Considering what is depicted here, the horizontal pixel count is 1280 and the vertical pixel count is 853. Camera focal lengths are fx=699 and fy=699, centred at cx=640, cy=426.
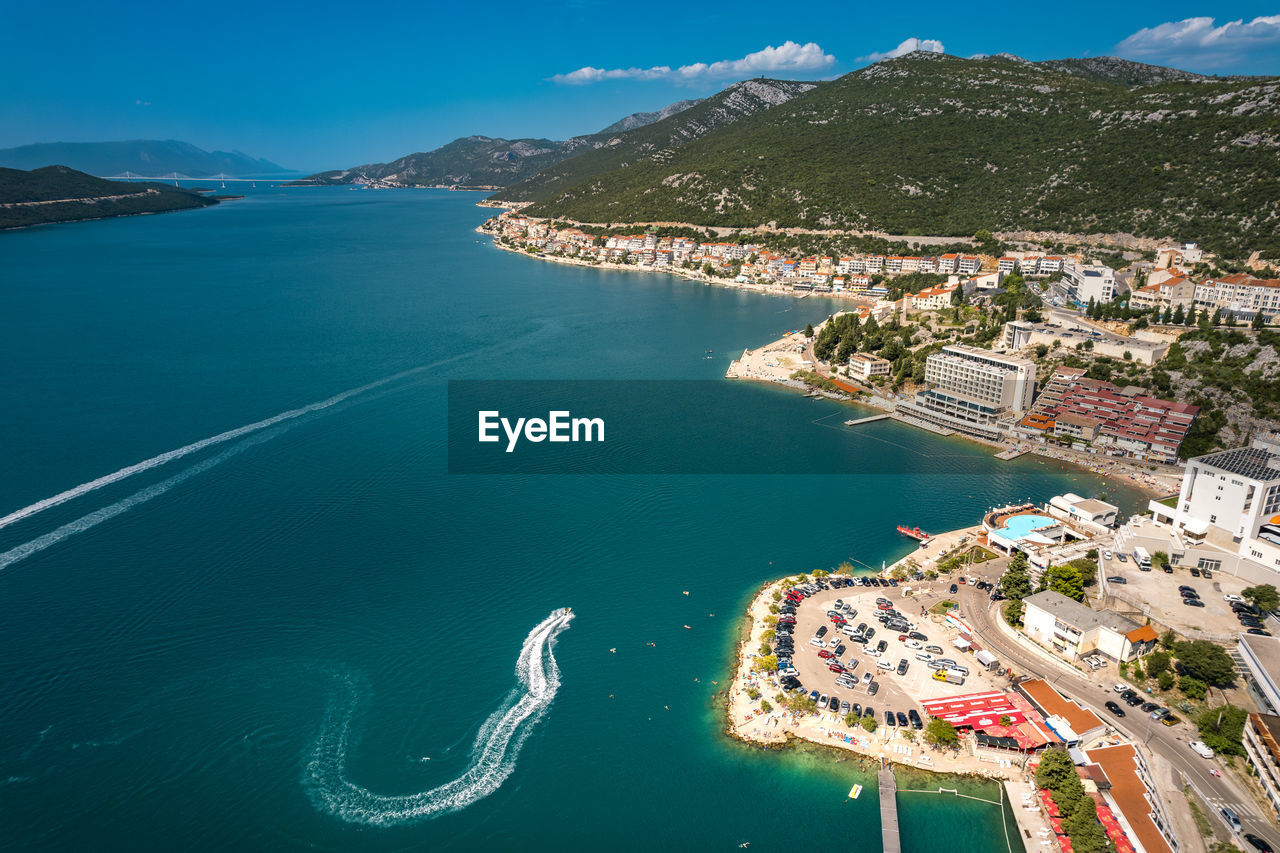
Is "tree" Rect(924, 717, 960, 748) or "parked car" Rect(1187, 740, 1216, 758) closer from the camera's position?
"parked car" Rect(1187, 740, 1216, 758)

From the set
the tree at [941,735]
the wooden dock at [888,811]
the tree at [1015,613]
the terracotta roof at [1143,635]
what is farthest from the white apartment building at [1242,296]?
the wooden dock at [888,811]

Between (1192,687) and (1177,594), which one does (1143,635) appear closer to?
(1192,687)

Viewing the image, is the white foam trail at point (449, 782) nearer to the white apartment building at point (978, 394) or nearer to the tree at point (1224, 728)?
the tree at point (1224, 728)

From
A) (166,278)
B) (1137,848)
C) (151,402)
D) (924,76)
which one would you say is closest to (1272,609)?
(1137,848)

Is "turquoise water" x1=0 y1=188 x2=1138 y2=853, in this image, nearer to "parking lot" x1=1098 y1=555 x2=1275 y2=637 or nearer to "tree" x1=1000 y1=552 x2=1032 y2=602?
"tree" x1=1000 y1=552 x2=1032 y2=602

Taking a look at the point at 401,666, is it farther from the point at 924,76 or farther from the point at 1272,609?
the point at 924,76

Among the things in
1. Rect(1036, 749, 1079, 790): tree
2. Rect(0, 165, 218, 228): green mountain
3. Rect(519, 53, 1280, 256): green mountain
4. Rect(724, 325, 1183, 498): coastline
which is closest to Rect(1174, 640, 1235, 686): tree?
Rect(1036, 749, 1079, 790): tree
